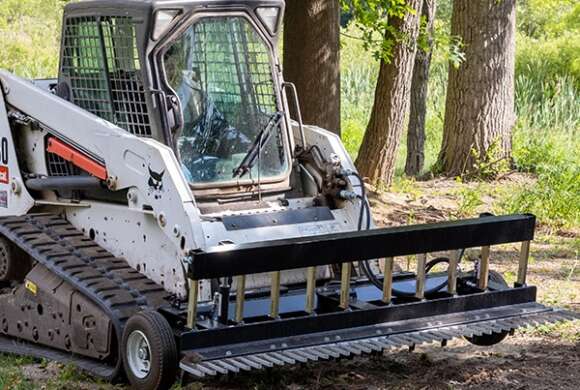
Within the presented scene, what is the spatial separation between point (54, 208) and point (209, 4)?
1946 mm

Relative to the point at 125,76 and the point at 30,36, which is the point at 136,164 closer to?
the point at 125,76

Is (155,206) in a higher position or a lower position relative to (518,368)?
higher

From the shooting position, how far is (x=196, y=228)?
6.93 m

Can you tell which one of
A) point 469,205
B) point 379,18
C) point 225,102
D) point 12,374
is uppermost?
point 379,18

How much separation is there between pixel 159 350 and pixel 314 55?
5.87m

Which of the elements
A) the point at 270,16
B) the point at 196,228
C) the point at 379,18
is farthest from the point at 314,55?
the point at 196,228

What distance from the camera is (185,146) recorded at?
7629 millimetres

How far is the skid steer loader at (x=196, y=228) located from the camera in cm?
662

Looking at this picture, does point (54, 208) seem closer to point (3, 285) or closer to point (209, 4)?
point (3, 285)

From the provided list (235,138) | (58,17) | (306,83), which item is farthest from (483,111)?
(58,17)

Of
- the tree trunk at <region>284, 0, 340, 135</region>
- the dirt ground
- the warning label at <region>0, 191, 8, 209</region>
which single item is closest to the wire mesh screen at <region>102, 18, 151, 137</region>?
the warning label at <region>0, 191, 8, 209</region>

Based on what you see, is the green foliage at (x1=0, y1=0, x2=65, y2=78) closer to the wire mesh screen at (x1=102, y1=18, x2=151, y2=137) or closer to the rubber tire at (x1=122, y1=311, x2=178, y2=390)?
the wire mesh screen at (x1=102, y1=18, x2=151, y2=137)

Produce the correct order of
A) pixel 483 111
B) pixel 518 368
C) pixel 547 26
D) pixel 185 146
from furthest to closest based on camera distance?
pixel 547 26 → pixel 483 111 → pixel 185 146 → pixel 518 368

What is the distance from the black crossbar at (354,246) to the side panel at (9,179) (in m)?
2.51
